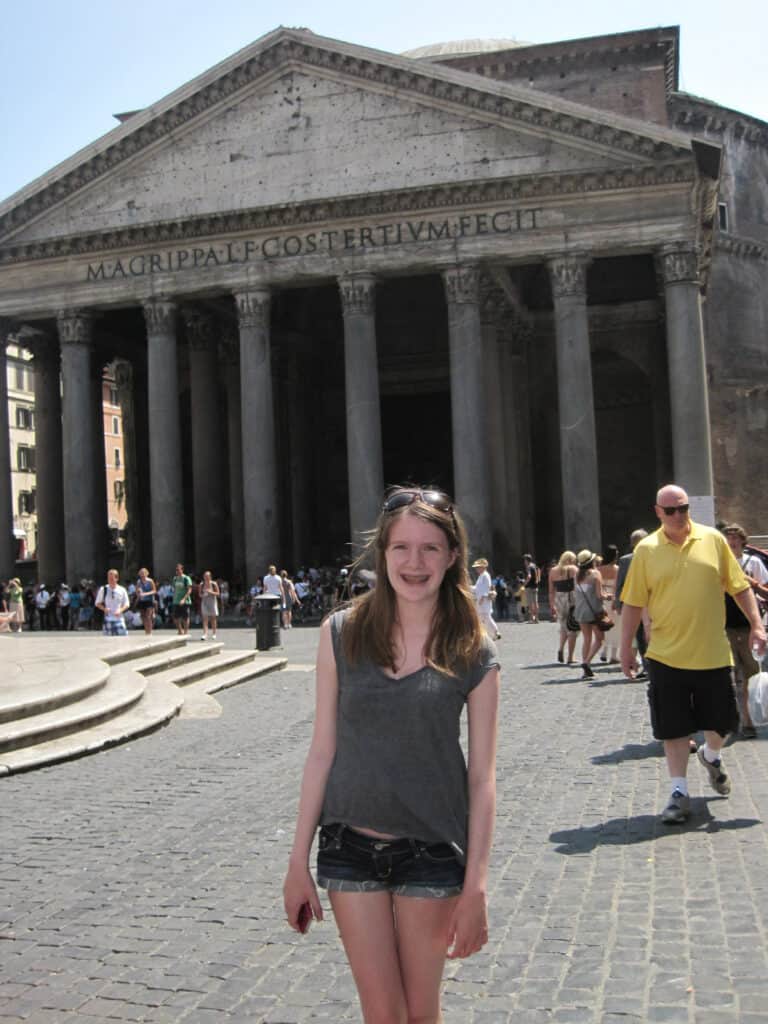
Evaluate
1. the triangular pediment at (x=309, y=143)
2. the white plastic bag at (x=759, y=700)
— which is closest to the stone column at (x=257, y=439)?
the triangular pediment at (x=309, y=143)

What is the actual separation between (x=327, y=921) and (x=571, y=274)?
74.4 ft

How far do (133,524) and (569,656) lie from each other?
76.5 feet

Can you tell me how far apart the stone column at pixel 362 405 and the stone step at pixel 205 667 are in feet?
35.2

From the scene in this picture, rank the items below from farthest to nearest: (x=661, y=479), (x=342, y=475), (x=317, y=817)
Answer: (x=342, y=475) → (x=661, y=479) → (x=317, y=817)

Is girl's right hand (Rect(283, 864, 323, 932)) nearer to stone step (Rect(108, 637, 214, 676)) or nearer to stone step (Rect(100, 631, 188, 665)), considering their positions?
stone step (Rect(108, 637, 214, 676))

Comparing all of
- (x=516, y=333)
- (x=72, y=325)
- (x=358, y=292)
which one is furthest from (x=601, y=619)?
(x=516, y=333)

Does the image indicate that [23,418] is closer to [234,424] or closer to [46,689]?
[234,424]

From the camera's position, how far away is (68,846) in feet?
19.6

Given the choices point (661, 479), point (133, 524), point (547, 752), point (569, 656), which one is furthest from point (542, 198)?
point (547, 752)

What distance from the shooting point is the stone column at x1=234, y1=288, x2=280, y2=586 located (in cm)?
2695

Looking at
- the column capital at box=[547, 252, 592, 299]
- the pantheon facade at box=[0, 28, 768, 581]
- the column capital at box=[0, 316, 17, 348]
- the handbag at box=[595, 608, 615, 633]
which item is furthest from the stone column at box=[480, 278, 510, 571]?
the handbag at box=[595, 608, 615, 633]

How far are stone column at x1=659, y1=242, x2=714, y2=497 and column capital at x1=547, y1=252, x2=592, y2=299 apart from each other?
5.88 feet

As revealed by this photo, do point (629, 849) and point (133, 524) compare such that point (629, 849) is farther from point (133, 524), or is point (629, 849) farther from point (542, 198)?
point (133, 524)

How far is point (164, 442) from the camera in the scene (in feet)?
91.1
